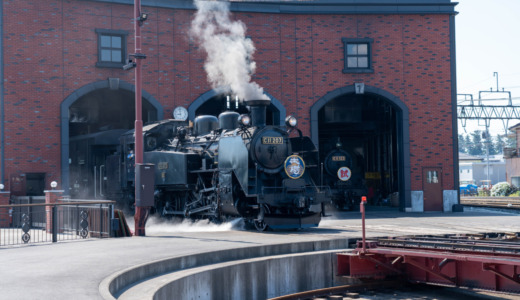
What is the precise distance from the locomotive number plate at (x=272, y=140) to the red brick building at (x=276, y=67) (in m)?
9.39

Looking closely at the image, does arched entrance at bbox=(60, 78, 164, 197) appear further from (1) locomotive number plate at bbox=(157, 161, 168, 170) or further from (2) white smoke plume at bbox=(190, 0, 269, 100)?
(1) locomotive number plate at bbox=(157, 161, 168, 170)

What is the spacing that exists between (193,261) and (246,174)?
5.55 meters

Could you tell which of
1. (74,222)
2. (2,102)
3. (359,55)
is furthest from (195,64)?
(74,222)

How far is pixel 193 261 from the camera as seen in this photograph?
36.2ft

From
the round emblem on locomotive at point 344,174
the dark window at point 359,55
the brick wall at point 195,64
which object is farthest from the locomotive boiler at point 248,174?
the round emblem on locomotive at point 344,174

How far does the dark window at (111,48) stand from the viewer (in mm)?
24453

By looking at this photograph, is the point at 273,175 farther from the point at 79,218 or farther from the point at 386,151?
the point at 386,151

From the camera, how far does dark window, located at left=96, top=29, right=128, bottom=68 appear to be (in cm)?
2445

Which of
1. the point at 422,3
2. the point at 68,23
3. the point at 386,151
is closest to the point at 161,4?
the point at 68,23

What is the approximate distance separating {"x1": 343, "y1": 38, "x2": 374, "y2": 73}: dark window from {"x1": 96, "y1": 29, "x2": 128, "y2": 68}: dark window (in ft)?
30.4

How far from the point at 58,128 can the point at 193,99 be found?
543 centimetres

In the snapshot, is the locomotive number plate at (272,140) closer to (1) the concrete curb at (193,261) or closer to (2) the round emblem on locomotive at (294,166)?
(2) the round emblem on locomotive at (294,166)

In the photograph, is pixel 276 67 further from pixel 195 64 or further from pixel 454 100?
pixel 454 100

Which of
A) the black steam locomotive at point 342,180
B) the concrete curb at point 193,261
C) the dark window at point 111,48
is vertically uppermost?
the dark window at point 111,48
